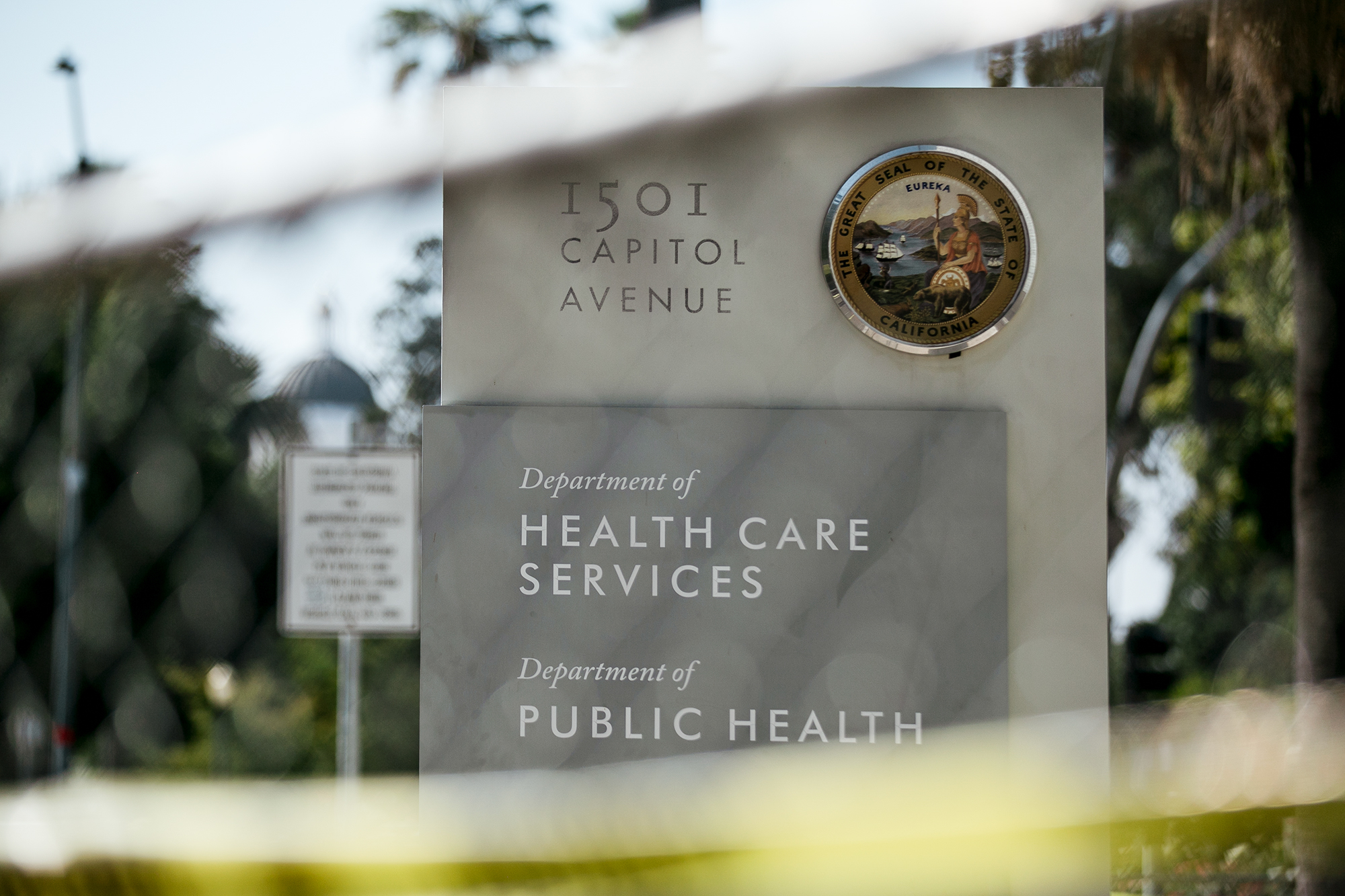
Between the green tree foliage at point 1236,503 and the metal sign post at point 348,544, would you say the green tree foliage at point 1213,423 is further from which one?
the metal sign post at point 348,544

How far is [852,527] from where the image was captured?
77 cm

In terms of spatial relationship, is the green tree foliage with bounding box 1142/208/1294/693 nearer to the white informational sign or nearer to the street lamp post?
the white informational sign

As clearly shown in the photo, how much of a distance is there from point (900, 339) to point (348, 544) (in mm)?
1569

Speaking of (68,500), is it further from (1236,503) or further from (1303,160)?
(1236,503)

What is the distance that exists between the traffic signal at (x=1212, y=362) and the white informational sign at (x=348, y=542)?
419 centimetres

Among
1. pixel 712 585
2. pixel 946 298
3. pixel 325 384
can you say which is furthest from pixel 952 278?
pixel 325 384

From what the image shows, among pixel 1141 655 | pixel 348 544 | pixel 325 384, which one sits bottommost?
pixel 1141 655

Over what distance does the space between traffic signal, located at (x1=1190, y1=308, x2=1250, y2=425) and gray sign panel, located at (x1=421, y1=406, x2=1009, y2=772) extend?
464cm

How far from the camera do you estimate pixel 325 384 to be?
1.08 m

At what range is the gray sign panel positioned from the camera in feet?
2.52

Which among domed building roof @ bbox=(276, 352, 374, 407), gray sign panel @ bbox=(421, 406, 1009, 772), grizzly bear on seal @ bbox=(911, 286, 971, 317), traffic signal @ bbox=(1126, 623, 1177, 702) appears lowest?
traffic signal @ bbox=(1126, 623, 1177, 702)

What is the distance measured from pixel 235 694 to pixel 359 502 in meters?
3.31

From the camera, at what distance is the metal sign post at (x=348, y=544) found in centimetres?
137

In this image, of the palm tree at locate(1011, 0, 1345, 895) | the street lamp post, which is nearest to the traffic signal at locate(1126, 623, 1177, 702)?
the palm tree at locate(1011, 0, 1345, 895)
